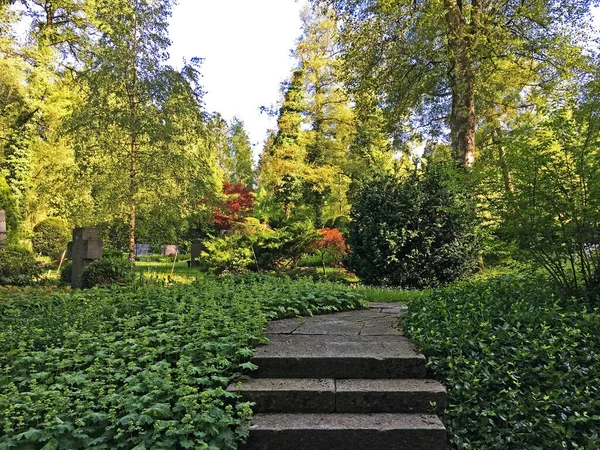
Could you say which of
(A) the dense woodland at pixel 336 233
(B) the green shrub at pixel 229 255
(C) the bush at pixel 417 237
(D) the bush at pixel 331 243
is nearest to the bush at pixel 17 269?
(A) the dense woodland at pixel 336 233

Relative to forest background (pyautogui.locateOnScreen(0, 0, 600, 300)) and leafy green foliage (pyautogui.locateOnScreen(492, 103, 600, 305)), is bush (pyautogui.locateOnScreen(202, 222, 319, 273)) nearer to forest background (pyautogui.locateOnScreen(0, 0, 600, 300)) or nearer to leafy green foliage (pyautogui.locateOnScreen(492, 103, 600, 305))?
forest background (pyautogui.locateOnScreen(0, 0, 600, 300))

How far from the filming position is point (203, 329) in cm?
362

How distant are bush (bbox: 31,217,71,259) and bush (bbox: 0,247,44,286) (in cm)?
756

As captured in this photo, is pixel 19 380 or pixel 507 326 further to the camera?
pixel 507 326

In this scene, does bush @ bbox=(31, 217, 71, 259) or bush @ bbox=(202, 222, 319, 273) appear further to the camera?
bush @ bbox=(31, 217, 71, 259)

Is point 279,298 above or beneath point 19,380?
above

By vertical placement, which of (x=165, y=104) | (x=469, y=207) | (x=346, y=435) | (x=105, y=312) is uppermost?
(x=165, y=104)

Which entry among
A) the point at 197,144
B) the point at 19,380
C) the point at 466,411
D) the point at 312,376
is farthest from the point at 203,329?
the point at 197,144

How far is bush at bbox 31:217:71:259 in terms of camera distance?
17.5 m

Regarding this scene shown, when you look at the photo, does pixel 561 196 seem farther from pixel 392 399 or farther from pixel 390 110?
pixel 390 110

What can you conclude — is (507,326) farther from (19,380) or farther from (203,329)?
(19,380)

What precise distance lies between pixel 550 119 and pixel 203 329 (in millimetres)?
3867

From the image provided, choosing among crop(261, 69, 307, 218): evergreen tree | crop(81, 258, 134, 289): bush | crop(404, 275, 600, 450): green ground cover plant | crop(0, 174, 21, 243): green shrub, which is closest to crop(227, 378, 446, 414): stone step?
crop(404, 275, 600, 450): green ground cover plant

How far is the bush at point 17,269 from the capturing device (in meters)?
9.20
